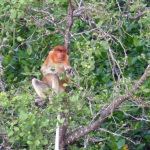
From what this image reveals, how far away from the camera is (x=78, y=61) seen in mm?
5457

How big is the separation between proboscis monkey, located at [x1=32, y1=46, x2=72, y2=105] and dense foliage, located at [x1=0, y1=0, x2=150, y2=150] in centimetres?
17

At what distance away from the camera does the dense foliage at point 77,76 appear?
5047 mm

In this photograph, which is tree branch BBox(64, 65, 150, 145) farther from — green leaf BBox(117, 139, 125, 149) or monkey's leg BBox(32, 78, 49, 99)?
green leaf BBox(117, 139, 125, 149)

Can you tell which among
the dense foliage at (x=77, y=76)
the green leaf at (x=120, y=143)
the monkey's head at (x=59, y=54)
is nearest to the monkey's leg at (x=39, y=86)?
the dense foliage at (x=77, y=76)

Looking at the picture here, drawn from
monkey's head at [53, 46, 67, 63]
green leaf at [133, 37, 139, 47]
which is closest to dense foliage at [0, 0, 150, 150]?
green leaf at [133, 37, 139, 47]

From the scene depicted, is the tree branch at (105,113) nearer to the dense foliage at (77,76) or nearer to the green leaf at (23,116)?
the dense foliage at (77,76)

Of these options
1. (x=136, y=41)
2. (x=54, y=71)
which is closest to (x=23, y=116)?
(x=54, y=71)

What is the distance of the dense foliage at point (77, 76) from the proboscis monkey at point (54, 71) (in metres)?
0.17

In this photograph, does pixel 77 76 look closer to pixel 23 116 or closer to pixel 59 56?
pixel 23 116

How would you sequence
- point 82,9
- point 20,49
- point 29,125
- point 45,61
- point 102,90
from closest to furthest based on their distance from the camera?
point 29,125
point 82,9
point 102,90
point 45,61
point 20,49

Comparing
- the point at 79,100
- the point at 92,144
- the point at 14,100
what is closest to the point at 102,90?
the point at 92,144

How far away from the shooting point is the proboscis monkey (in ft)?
20.3

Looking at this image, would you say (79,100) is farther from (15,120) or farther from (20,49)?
(20,49)

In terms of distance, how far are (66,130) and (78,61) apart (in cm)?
71
